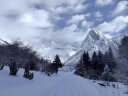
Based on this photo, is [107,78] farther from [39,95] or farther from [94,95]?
[39,95]

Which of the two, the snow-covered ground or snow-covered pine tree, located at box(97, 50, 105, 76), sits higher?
snow-covered pine tree, located at box(97, 50, 105, 76)

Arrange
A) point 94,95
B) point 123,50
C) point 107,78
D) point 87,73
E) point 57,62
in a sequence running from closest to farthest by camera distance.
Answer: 1. point 94,95
2. point 123,50
3. point 107,78
4. point 87,73
5. point 57,62

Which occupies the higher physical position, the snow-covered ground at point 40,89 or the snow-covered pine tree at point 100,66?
the snow-covered pine tree at point 100,66

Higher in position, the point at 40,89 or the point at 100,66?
the point at 100,66

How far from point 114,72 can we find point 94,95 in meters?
54.6

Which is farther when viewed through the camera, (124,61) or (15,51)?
(15,51)

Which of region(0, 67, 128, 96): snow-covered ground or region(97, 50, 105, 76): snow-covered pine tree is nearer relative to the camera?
region(0, 67, 128, 96): snow-covered ground

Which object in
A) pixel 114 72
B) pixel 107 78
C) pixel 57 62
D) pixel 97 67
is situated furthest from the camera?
pixel 57 62

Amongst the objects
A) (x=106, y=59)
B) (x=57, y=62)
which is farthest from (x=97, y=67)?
(x=57, y=62)

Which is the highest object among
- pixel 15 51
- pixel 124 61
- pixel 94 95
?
pixel 15 51

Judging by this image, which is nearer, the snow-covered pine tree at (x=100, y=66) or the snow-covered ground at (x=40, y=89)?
the snow-covered ground at (x=40, y=89)

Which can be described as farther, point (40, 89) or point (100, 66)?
point (100, 66)

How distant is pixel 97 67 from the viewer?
7688 cm

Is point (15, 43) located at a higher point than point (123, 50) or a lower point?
higher
